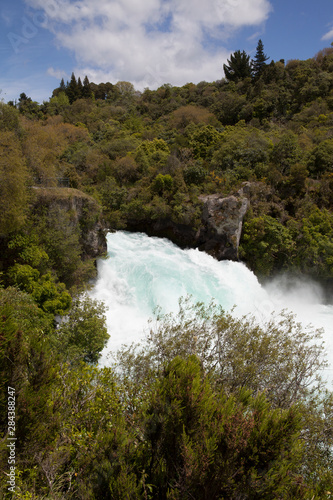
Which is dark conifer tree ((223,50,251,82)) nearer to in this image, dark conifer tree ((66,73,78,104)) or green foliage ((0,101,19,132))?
dark conifer tree ((66,73,78,104))

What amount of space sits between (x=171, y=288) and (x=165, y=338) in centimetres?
673

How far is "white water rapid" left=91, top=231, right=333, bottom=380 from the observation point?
14.4 meters

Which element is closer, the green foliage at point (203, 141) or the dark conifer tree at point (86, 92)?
the green foliage at point (203, 141)

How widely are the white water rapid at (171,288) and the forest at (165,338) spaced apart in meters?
1.14

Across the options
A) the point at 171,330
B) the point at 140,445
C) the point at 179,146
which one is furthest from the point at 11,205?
the point at 179,146

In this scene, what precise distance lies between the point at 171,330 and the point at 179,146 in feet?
87.1

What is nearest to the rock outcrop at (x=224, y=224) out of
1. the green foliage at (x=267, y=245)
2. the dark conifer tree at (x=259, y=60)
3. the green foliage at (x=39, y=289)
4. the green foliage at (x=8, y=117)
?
the green foliage at (x=267, y=245)

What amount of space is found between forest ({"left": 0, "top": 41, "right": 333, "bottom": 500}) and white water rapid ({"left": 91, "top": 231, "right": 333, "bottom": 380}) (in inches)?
45.0

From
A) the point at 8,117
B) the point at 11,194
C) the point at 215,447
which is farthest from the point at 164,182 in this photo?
the point at 215,447

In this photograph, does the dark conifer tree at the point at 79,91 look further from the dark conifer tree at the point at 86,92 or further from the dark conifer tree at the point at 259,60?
the dark conifer tree at the point at 259,60

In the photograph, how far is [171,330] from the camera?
9.23 meters

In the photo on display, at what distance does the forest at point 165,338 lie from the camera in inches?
154

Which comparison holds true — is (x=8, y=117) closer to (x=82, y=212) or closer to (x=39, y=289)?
(x=82, y=212)

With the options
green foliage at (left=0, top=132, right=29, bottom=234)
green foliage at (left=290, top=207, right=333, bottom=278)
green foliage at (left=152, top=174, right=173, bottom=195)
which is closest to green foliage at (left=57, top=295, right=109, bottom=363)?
green foliage at (left=0, top=132, right=29, bottom=234)
